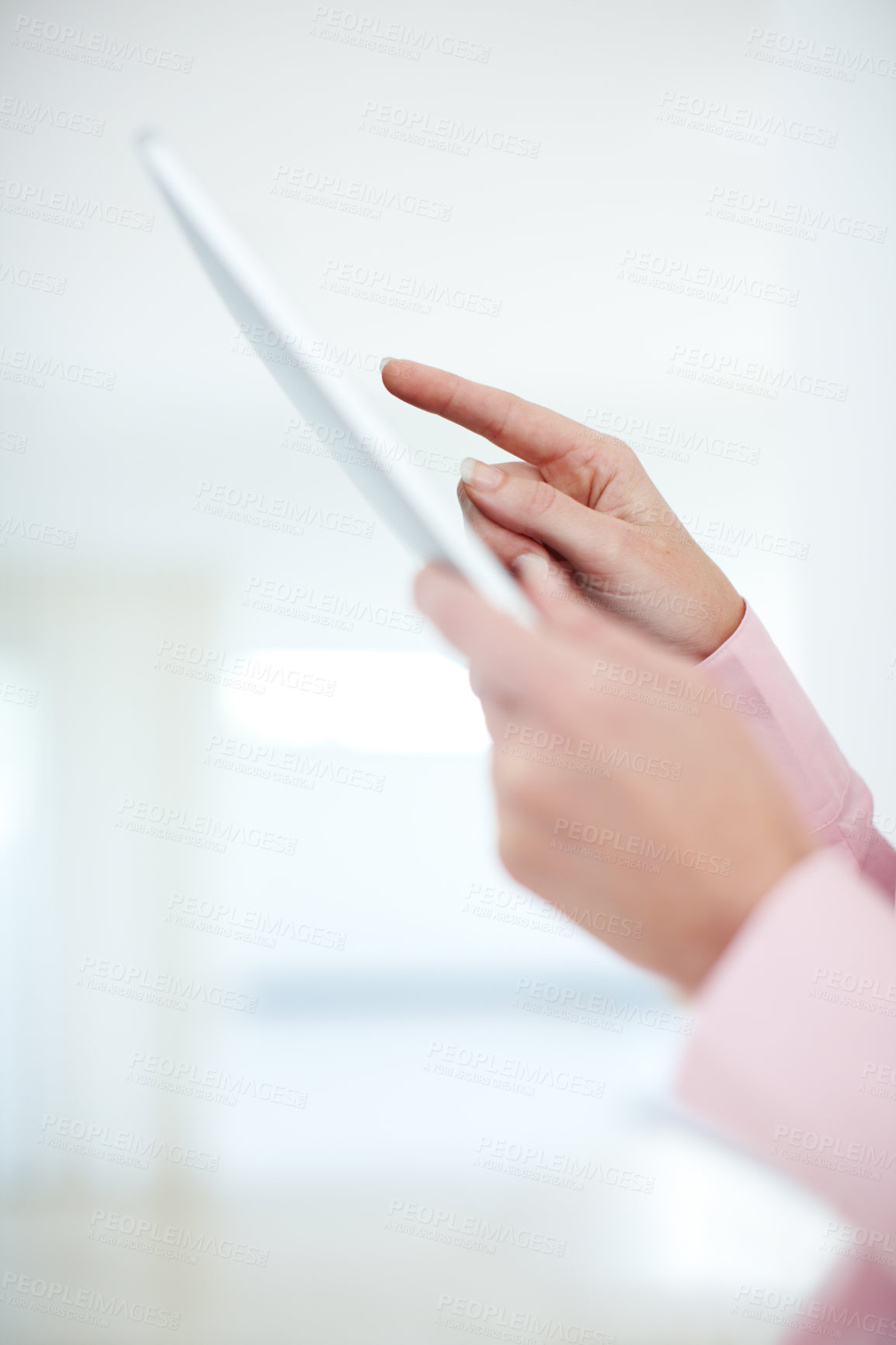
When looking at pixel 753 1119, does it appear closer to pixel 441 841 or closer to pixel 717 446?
pixel 441 841

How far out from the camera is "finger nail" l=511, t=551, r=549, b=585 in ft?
1.34

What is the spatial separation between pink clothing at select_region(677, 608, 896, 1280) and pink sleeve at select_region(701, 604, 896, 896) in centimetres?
30

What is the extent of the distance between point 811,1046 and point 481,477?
0.35 m

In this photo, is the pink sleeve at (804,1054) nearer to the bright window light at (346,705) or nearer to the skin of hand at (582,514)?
the skin of hand at (582,514)

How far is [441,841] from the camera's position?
134 centimetres

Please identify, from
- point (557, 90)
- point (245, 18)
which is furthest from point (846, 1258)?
point (245, 18)

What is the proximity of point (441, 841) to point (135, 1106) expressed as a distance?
582mm

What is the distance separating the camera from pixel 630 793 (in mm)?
232

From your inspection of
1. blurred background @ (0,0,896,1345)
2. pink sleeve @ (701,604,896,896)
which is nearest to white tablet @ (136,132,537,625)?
pink sleeve @ (701,604,896,896)

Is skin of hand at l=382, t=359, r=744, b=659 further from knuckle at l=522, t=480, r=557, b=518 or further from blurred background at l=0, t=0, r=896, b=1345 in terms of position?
blurred background at l=0, t=0, r=896, b=1345

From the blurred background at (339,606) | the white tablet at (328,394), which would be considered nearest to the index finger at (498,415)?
the white tablet at (328,394)

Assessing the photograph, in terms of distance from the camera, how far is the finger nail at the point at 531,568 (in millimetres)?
410

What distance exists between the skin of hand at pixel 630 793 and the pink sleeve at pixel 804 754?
0.92 ft

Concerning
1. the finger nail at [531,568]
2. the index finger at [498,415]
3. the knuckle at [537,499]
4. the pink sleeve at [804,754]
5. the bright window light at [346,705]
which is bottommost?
the bright window light at [346,705]
